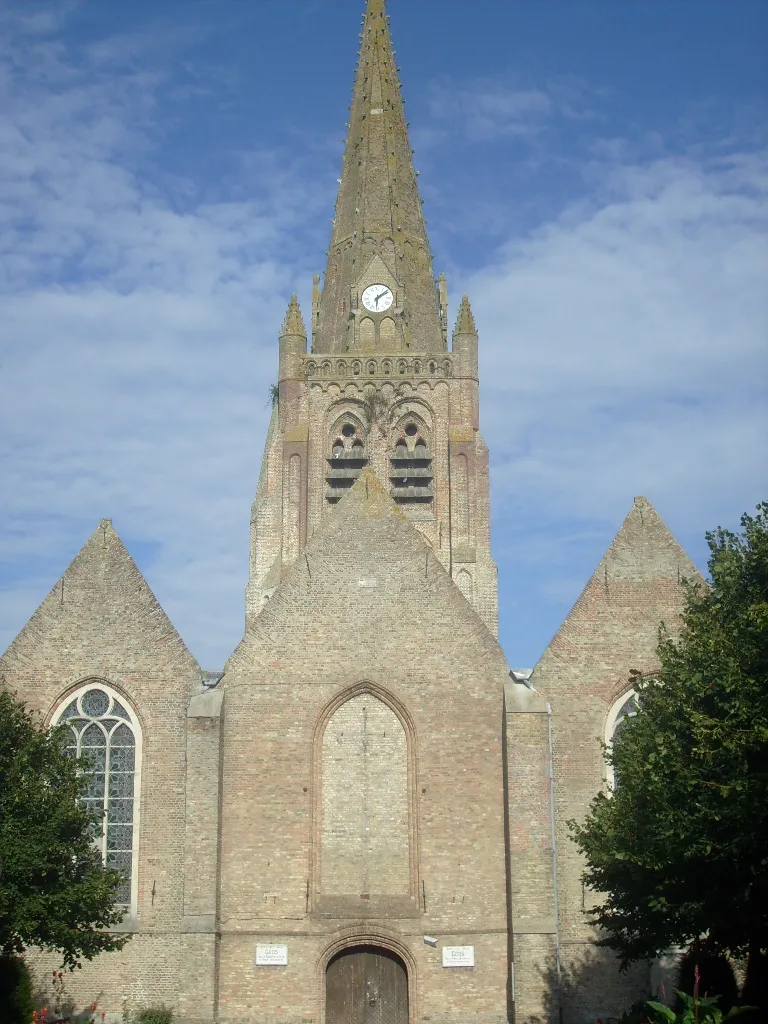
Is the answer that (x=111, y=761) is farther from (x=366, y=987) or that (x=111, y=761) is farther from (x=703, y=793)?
(x=703, y=793)

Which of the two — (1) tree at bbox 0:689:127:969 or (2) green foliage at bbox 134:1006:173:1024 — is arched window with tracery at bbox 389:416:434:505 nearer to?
(1) tree at bbox 0:689:127:969

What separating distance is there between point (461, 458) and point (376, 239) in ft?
31.5

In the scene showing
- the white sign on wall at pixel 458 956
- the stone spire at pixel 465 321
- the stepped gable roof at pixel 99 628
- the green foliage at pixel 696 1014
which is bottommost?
the green foliage at pixel 696 1014

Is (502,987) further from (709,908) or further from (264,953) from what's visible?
(709,908)

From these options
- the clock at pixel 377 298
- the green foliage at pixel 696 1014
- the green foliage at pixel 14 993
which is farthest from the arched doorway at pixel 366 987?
the clock at pixel 377 298

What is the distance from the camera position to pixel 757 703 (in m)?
18.8

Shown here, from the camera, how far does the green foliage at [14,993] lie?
21344mm

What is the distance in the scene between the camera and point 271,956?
78.4ft

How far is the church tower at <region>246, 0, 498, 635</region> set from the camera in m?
43.5

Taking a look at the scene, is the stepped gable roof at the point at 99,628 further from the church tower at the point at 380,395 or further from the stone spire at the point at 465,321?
the stone spire at the point at 465,321

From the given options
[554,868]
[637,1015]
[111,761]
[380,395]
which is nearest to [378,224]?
[380,395]

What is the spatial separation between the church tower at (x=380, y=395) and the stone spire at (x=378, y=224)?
0.05 metres

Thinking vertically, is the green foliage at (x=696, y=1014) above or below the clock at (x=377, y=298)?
below

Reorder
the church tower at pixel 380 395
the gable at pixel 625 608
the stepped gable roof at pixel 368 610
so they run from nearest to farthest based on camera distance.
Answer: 1. the stepped gable roof at pixel 368 610
2. the gable at pixel 625 608
3. the church tower at pixel 380 395
